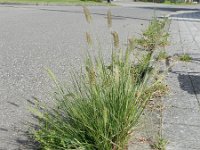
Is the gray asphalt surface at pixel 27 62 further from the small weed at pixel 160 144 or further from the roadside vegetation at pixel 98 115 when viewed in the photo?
the small weed at pixel 160 144

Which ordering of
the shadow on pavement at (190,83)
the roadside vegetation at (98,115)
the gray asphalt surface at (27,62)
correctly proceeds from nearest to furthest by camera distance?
the roadside vegetation at (98,115)
the gray asphalt surface at (27,62)
the shadow on pavement at (190,83)

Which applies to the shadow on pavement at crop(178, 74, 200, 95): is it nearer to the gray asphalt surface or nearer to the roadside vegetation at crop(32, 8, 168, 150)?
the gray asphalt surface

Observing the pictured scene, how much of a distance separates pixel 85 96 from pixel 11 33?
8539 mm

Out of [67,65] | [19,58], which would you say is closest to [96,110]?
[67,65]

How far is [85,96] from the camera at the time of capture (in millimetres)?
3346

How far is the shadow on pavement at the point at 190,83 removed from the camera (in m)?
5.28

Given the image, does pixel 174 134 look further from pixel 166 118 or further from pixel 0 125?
pixel 0 125

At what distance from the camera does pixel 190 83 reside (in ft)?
18.6

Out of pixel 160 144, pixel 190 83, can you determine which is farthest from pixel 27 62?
pixel 160 144

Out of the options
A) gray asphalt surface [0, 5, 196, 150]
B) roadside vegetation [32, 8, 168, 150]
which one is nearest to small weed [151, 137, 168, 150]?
roadside vegetation [32, 8, 168, 150]

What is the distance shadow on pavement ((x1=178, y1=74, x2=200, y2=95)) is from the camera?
528cm

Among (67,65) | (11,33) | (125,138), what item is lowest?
(11,33)

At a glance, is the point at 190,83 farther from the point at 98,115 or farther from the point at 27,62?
the point at 27,62

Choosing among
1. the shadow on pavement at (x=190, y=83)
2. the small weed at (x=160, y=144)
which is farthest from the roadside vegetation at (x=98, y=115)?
the shadow on pavement at (x=190, y=83)
